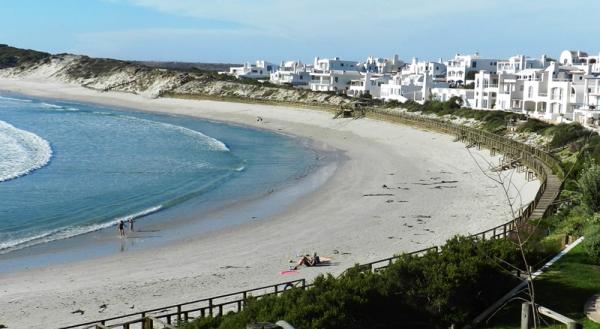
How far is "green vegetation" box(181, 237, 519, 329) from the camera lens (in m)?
11.9

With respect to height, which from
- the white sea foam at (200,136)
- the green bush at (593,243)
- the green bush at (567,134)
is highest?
the green bush at (567,134)

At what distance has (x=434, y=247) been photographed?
17266 millimetres

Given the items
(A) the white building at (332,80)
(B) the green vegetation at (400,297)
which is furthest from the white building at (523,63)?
(B) the green vegetation at (400,297)

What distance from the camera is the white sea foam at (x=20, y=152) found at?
39719 mm

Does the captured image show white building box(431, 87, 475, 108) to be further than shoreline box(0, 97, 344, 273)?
Yes

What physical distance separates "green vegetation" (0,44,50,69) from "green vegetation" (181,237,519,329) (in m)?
154

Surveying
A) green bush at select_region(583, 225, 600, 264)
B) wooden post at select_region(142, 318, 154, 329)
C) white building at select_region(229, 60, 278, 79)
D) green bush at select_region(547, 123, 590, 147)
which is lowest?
wooden post at select_region(142, 318, 154, 329)

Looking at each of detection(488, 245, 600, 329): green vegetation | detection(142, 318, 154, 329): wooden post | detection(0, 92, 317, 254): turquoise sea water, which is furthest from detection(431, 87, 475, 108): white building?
detection(142, 318, 154, 329): wooden post

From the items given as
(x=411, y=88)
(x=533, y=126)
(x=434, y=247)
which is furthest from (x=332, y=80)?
(x=434, y=247)

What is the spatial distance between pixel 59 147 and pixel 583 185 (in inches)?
1597

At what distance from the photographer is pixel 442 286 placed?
13750 mm

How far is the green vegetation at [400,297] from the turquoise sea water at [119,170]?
14113mm

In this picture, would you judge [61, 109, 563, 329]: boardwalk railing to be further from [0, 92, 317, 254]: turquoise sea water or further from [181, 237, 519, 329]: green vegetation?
[0, 92, 317, 254]: turquoise sea water

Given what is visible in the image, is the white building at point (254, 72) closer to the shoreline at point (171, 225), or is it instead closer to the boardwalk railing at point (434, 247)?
the boardwalk railing at point (434, 247)
